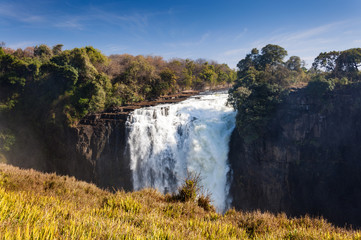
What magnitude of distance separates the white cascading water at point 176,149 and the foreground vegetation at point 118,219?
9.93 meters

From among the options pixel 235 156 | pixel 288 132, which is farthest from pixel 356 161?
pixel 235 156

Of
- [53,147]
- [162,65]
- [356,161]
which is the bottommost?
[356,161]

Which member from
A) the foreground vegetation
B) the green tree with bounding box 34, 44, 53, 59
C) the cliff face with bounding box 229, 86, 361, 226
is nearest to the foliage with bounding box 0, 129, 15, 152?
the foreground vegetation

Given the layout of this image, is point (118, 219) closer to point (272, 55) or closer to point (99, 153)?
point (99, 153)

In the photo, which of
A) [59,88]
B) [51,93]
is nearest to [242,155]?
[59,88]

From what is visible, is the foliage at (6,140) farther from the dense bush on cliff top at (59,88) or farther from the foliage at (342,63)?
the foliage at (342,63)

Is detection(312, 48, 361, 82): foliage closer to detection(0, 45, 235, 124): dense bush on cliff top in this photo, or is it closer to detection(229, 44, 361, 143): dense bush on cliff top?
detection(229, 44, 361, 143): dense bush on cliff top

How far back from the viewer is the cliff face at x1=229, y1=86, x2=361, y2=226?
556 inches

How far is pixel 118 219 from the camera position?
3633 mm

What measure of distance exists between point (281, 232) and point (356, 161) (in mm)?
14831

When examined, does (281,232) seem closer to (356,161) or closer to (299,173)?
(299,173)

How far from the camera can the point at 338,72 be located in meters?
15.9

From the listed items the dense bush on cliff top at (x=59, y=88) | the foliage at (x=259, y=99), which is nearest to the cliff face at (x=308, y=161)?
the foliage at (x=259, y=99)

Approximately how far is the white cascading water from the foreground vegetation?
32.6ft
